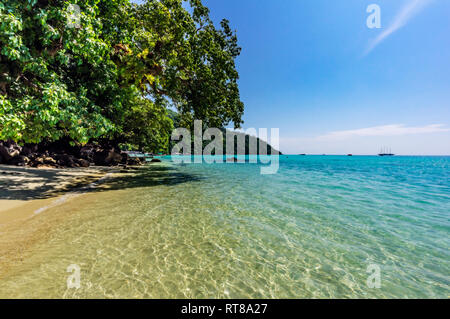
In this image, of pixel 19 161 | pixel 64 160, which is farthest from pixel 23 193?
pixel 64 160

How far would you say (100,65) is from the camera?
36.1 ft

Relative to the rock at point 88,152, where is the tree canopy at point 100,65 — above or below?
above

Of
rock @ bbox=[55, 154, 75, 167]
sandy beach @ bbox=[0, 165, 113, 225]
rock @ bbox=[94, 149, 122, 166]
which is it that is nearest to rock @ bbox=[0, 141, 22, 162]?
rock @ bbox=[55, 154, 75, 167]

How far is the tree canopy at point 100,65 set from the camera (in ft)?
22.1

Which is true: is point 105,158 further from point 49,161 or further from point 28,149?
point 28,149

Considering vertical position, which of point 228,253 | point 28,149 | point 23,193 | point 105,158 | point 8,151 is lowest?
point 228,253

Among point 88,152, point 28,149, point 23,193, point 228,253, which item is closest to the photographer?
point 228,253

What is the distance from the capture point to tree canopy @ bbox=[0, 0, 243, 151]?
6.74 m

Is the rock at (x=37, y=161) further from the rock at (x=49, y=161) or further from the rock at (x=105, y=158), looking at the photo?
the rock at (x=105, y=158)

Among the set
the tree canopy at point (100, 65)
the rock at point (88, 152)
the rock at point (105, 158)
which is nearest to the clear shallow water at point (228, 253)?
the tree canopy at point (100, 65)

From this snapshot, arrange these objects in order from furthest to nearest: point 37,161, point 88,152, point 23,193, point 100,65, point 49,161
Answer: point 88,152, point 49,161, point 37,161, point 100,65, point 23,193
